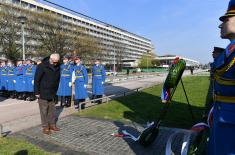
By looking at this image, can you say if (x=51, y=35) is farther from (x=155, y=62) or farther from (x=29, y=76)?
(x=155, y=62)

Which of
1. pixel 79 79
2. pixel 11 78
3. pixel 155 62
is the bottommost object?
pixel 11 78

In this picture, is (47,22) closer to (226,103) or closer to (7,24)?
(7,24)

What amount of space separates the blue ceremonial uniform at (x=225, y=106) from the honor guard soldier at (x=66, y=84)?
32.6 feet

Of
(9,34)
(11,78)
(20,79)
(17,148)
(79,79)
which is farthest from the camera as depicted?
(9,34)

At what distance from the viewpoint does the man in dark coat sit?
24.5ft

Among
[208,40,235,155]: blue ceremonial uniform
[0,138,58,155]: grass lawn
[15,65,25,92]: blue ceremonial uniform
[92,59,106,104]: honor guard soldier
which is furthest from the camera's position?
[15,65,25,92]: blue ceremonial uniform

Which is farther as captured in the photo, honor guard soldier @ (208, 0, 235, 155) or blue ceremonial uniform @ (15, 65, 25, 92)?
blue ceremonial uniform @ (15, 65, 25, 92)

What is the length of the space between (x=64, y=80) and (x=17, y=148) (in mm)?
6234

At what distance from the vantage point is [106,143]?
657cm

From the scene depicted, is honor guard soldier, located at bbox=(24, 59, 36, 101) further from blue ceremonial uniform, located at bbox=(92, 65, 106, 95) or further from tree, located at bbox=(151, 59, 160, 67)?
tree, located at bbox=(151, 59, 160, 67)

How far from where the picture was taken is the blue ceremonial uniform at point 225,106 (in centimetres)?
232

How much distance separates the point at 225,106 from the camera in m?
2.39

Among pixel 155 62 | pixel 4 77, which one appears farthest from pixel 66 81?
pixel 155 62

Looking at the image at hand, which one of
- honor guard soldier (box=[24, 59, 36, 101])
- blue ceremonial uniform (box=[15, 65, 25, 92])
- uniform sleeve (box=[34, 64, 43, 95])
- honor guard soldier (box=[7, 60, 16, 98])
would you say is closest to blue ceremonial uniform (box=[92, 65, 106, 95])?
honor guard soldier (box=[24, 59, 36, 101])
